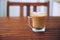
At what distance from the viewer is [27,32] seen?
117 cm

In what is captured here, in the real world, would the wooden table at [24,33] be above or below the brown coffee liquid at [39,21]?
below

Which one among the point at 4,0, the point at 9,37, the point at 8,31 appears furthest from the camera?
the point at 4,0

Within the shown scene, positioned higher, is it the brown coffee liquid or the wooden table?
the brown coffee liquid

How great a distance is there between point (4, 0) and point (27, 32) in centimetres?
163

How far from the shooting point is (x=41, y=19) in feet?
3.99

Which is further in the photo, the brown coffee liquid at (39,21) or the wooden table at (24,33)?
the brown coffee liquid at (39,21)

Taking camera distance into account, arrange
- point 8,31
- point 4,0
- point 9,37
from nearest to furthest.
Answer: point 9,37 < point 8,31 < point 4,0

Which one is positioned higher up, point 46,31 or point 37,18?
point 37,18

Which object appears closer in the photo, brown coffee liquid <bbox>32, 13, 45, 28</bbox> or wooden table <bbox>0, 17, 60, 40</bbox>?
wooden table <bbox>0, 17, 60, 40</bbox>

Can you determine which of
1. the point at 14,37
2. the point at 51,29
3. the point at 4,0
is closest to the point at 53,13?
the point at 4,0

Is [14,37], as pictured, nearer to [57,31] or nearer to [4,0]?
[57,31]

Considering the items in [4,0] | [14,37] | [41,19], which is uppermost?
[4,0]

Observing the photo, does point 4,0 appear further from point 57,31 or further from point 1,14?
point 57,31

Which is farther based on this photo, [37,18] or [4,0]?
[4,0]
